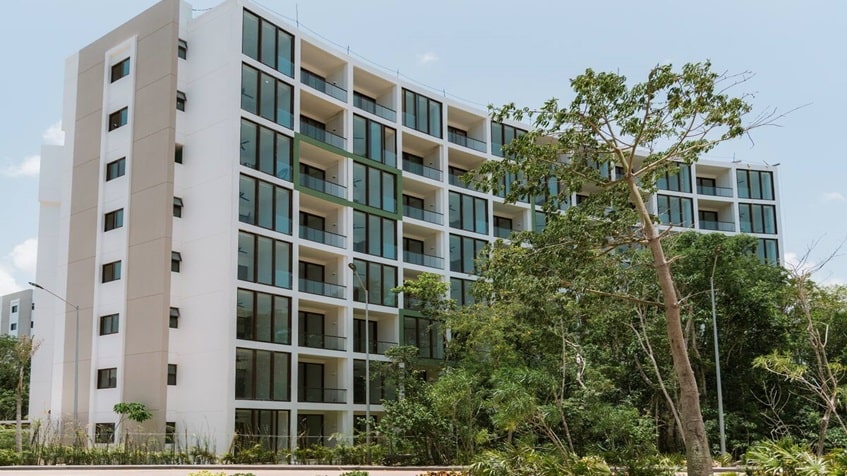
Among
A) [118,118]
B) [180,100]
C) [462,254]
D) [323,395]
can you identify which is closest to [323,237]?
[323,395]

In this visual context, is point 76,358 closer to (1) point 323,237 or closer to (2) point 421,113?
(1) point 323,237

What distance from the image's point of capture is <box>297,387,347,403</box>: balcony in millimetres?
42031

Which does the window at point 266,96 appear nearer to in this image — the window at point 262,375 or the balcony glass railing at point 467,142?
the window at point 262,375

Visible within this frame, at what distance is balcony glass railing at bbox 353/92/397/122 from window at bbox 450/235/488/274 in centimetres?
834

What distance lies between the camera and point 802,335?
137 feet

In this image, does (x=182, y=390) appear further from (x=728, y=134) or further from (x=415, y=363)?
(x=728, y=134)

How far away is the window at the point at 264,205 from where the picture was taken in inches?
1565

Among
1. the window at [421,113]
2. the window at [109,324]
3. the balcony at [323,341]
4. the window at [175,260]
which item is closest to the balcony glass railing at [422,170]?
the window at [421,113]

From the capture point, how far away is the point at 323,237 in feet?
146

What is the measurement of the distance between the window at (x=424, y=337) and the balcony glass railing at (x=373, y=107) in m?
11.8

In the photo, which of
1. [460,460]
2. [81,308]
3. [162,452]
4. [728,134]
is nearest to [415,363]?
[460,460]

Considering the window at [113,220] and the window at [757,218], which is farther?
the window at [757,218]

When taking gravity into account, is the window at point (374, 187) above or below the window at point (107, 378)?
above

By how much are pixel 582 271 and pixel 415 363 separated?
74.1ft
